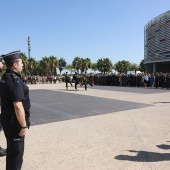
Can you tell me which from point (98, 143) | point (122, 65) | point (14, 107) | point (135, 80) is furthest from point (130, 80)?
point (122, 65)

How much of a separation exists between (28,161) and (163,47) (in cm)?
4961

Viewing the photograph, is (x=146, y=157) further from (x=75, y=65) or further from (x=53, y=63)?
(x=75, y=65)

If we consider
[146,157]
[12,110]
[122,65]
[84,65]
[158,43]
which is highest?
[158,43]

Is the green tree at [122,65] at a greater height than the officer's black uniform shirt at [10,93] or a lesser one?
greater

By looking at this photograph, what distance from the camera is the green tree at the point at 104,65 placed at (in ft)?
293

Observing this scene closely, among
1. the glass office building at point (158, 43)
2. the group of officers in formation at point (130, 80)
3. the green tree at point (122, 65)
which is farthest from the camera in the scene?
the green tree at point (122, 65)

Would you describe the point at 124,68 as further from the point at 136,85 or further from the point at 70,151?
the point at 70,151

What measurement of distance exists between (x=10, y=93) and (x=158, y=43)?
5298cm

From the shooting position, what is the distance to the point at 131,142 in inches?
195

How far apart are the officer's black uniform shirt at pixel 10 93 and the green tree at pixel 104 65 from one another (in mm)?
87206

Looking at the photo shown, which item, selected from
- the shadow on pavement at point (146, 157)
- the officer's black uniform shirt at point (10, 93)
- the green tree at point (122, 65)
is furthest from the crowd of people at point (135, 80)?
the green tree at point (122, 65)

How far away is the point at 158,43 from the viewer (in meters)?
51.9

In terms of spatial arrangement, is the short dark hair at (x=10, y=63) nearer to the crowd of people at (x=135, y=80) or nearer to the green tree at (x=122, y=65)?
the crowd of people at (x=135, y=80)

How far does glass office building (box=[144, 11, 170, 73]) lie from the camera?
48.3 m
